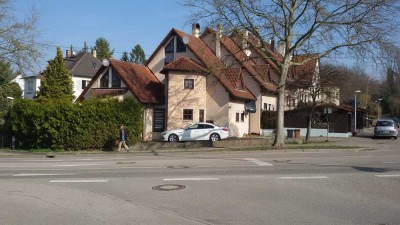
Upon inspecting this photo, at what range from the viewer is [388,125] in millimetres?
40375

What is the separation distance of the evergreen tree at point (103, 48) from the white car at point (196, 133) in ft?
245

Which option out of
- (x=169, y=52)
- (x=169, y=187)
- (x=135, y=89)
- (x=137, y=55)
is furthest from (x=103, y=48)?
(x=169, y=187)

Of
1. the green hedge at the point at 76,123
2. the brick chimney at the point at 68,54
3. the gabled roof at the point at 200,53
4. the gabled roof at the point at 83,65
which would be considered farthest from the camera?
the brick chimney at the point at 68,54

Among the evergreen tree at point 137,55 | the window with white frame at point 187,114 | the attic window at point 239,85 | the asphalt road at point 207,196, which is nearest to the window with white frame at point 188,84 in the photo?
the window with white frame at point 187,114

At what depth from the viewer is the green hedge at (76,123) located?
2827 cm

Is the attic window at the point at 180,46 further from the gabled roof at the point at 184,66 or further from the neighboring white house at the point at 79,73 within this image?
the neighboring white house at the point at 79,73

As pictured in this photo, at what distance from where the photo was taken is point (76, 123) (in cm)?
2827

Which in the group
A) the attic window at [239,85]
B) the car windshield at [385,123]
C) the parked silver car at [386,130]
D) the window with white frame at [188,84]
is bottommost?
the parked silver car at [386,130]

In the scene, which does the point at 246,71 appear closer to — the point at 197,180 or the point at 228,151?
the point at 228,151

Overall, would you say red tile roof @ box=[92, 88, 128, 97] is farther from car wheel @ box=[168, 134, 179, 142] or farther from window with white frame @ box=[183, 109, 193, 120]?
car wheel @ box=[168, 134, 179, 142]

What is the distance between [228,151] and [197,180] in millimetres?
12539

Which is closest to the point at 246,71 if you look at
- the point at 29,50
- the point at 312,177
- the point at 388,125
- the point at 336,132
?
the point at 336,132

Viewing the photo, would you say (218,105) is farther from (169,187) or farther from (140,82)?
(169,187)

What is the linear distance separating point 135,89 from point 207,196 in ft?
84.5
